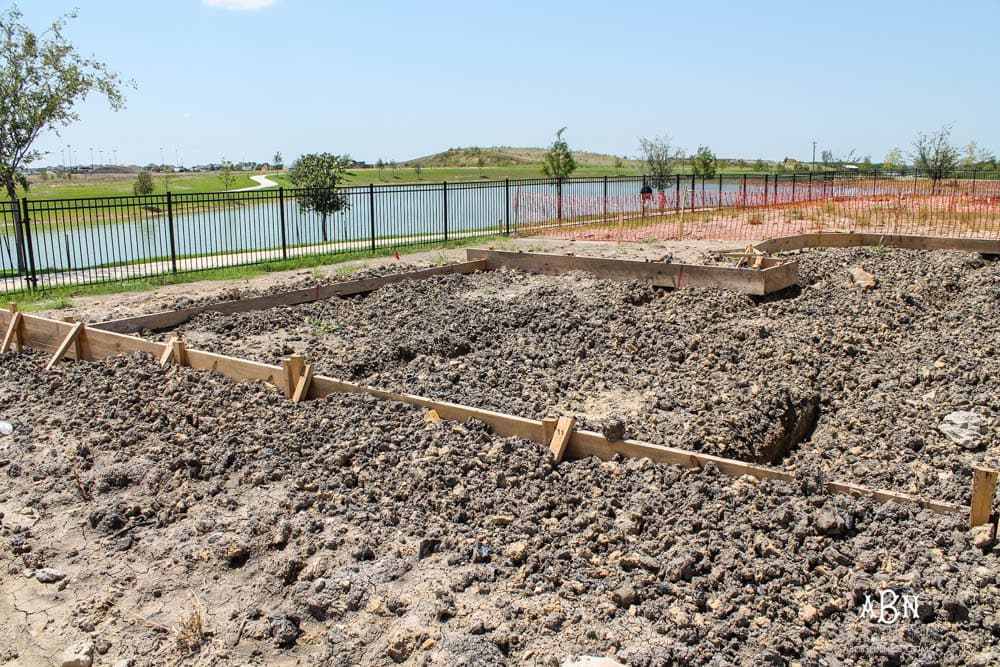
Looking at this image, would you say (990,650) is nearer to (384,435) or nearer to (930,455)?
(930,455)

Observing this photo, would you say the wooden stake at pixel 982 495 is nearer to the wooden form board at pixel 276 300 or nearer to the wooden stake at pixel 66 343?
the wooden stake at pixel 66 343

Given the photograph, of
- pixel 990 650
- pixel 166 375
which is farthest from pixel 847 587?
pixel 166 375

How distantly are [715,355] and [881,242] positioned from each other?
6.26 metres

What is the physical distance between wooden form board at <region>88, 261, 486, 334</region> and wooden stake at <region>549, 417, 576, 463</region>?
517cm

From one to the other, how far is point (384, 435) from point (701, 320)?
4411mm

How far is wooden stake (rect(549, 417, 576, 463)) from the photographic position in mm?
4758

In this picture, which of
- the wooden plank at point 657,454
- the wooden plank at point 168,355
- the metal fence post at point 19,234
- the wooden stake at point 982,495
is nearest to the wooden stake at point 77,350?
the wooden plank at point 168,355

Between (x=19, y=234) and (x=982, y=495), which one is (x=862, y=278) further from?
(x=19, y=234)

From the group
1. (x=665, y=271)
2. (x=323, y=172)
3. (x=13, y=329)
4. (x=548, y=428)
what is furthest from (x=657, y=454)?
(x=323, y=172)

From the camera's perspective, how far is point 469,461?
4.73 meters

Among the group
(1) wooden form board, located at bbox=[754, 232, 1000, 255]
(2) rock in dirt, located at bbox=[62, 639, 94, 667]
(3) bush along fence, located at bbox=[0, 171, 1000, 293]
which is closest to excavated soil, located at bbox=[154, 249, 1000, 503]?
(1) wooden form board, located at bbox=[754, 232, 1000, 255]

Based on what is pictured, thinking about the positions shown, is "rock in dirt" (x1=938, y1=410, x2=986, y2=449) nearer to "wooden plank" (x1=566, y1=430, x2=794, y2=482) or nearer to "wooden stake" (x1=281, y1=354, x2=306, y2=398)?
"wooden plank" (x1=566, y1=430, x2=794, y2=482)

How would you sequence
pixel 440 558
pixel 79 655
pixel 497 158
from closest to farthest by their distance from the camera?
pixel 79 655 < pixel 440 558 < pixel 497 158

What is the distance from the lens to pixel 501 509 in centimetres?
429
